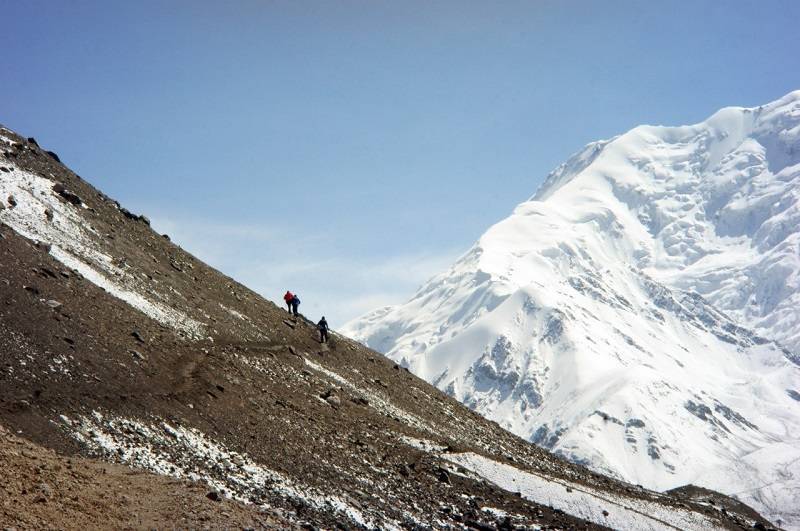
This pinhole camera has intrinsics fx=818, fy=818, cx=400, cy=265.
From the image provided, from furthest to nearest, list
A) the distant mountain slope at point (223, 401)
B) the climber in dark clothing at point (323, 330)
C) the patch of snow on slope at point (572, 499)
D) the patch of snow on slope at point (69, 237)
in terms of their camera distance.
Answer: the climber in dark clothing at point (323, 330) < the patch of snow on slope at point (69, 237) < the patch of snow on slope at point (572, 499) < the distant mountain slope at point (223, 401)

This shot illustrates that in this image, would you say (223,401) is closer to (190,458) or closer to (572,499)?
(190,458)

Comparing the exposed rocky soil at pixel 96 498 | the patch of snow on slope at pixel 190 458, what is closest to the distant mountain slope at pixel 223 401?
the patch of snow on slope at pixel 190 458

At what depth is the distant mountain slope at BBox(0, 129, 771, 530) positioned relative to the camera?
33219mm

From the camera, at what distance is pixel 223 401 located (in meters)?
41.2

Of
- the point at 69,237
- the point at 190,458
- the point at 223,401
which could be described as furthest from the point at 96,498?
the point at 69,237

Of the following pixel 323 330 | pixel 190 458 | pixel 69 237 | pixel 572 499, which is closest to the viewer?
pixel 190 458

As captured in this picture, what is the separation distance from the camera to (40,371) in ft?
113

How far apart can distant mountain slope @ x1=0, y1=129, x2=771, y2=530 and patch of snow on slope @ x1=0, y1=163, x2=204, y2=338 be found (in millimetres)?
142

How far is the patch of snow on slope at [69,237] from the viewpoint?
48.9m

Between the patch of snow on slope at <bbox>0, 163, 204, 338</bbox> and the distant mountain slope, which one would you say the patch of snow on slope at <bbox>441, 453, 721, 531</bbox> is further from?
the patch of snow on slope at <bbox>0, 163, 204, 338</bbox>

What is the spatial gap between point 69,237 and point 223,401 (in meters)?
18.8

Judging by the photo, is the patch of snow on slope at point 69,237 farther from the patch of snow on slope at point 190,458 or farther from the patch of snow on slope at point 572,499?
the patch of snow on slope at point 572,499

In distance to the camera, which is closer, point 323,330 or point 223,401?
point 223,401

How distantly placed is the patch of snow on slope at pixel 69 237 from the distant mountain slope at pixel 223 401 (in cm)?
14
